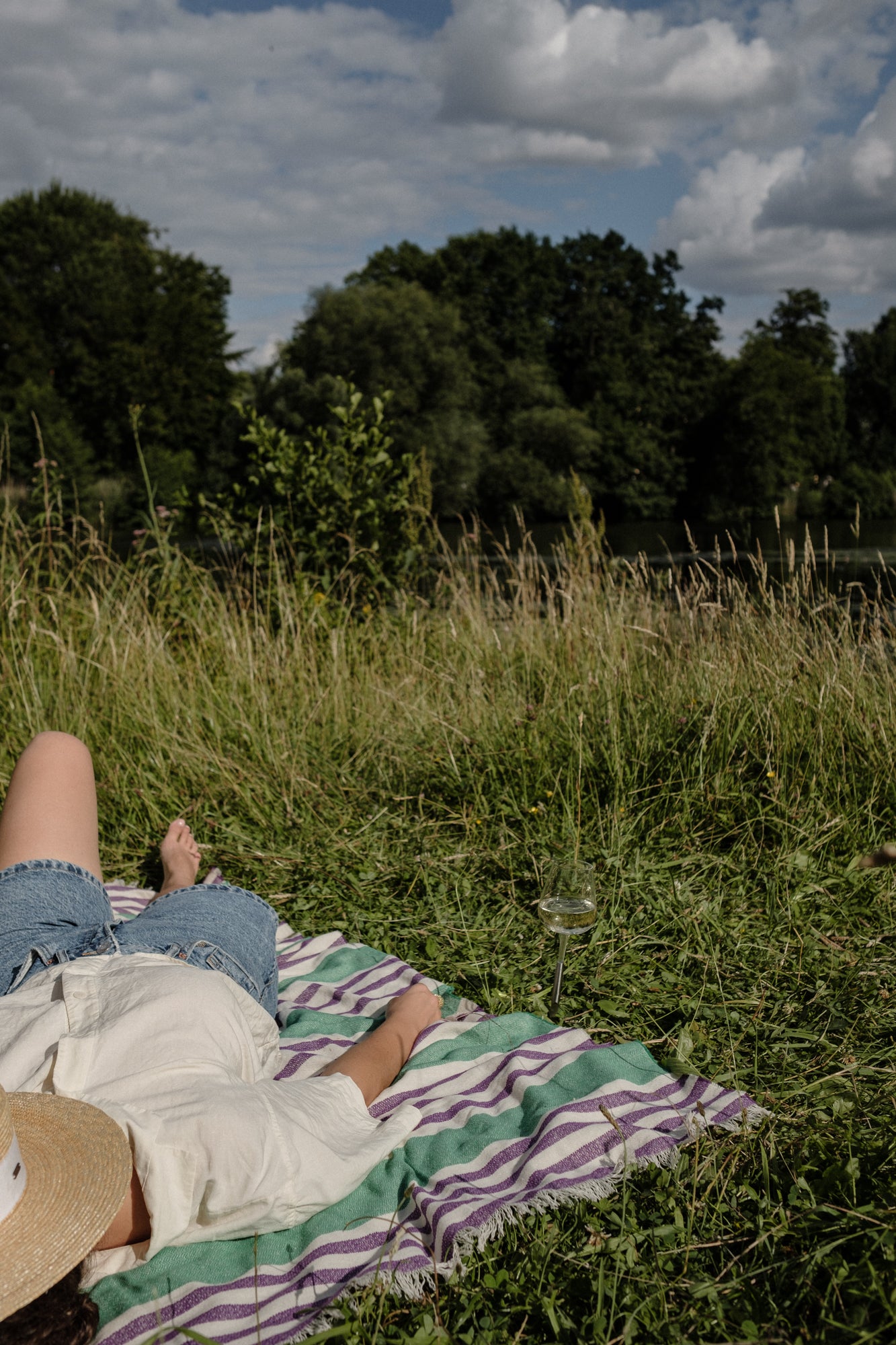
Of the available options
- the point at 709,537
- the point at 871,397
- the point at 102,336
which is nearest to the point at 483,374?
the point at 709,537

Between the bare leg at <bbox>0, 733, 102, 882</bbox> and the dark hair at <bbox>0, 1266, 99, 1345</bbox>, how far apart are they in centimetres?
103

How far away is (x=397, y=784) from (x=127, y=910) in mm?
1022

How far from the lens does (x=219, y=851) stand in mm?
3176

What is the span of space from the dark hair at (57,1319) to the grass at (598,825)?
0.36 metres

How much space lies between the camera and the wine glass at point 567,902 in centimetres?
213

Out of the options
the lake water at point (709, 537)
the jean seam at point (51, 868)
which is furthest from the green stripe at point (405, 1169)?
the lake water at point (709, 537)

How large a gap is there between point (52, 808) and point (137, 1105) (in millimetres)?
1025

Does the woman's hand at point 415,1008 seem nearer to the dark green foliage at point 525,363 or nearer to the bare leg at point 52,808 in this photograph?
the bare leg at point 52,808

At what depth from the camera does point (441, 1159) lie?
177cm

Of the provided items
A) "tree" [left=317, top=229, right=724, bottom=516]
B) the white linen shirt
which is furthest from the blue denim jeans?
"tree" [left=317, top=229, right=724, bottom=516]

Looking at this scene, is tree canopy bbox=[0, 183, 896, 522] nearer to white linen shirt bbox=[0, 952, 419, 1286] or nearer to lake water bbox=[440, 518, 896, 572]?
lake water bbox=[440, 518, 896, 572]

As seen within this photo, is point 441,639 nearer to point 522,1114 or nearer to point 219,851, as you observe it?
point 219,851

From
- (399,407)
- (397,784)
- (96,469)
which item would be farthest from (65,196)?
(397,784)

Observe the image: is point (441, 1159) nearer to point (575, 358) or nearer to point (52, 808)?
point (52, 808)
